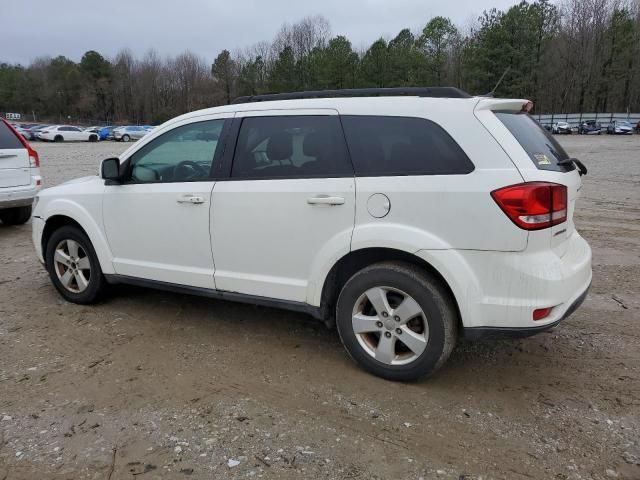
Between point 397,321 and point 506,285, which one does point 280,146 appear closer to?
point 397,321

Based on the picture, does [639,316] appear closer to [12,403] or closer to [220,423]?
[220,423]

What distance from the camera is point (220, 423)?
3070 mm

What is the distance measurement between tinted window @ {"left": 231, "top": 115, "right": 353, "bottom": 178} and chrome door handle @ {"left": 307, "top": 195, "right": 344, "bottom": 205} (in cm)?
17

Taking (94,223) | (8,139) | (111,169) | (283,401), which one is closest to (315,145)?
(283,401)

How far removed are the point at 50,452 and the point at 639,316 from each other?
464 centimetres

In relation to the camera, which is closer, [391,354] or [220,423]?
[220,423]

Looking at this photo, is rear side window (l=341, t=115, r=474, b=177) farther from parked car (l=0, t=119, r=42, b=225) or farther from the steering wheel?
parked car (l=0, t=119, r=42, b=225)

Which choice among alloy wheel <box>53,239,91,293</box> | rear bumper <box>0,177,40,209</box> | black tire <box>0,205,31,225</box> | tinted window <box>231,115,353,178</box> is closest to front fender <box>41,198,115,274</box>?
alloy wheel <box>53,239,91,293</box>

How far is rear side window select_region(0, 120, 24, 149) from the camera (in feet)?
25.6

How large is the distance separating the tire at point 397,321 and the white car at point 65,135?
55.3 m

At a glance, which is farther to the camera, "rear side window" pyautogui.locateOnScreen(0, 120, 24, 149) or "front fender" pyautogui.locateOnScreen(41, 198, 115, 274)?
"rear side window" pyautogui.locateOnScreen(0, 120, 24, 149)

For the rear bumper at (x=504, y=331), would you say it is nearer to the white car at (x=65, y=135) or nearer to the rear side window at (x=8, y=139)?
the rear side window at (x=8, y=139)

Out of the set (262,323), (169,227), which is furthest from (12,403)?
(262,323)

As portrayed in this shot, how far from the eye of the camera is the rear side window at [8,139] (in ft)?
25.6
